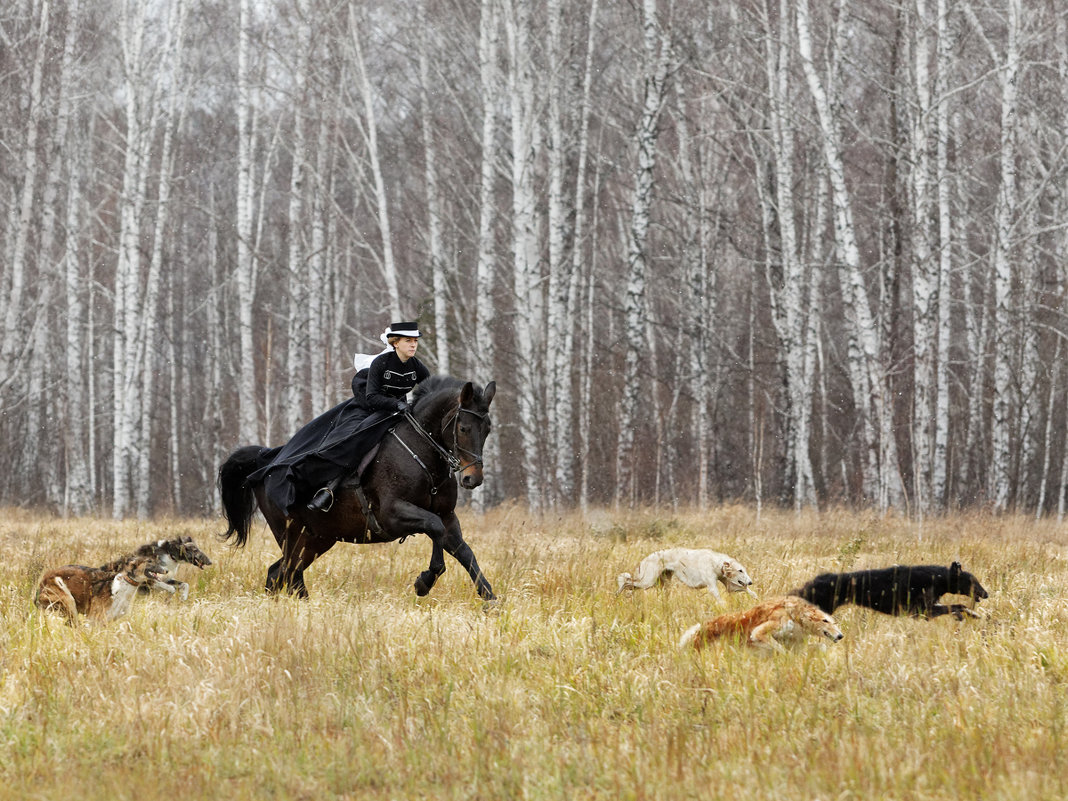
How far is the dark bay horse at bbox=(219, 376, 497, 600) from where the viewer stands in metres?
8.14

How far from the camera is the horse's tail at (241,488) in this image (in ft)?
31.9

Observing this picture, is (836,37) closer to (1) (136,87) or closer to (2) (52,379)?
(1) (136,87)

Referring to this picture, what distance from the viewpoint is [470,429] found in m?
8.13

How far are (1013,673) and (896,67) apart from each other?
15.5 metres

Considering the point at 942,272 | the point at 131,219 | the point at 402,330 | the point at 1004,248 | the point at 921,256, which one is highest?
the point at 131,219

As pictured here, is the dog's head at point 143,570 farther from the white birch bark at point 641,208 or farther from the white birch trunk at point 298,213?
the white birch trunk at point 298,213

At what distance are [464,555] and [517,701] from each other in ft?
10.0

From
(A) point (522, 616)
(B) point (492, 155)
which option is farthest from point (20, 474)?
(A) point (522, 616)

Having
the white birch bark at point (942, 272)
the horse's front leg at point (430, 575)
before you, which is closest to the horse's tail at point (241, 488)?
the horse's front leg at point (430, 575)

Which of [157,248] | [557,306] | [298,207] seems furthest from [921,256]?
[157,248]

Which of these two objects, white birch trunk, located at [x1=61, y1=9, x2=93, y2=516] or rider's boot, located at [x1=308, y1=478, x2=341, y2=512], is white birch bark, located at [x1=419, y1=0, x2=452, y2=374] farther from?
rider's boot, located at [x1=308, y1=478, x2=341, y2=512]

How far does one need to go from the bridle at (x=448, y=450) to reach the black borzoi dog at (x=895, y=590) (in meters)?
2.41

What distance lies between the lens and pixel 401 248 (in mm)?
33125

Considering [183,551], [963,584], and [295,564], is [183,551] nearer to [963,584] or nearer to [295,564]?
[295,564]
